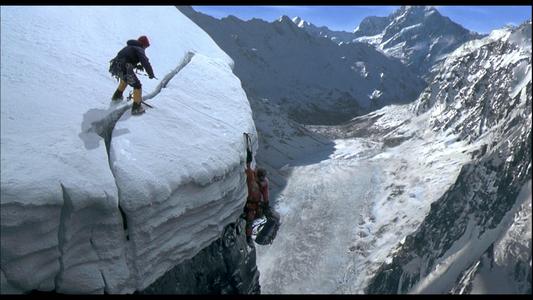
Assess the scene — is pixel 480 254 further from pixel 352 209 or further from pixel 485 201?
pixel 352 209

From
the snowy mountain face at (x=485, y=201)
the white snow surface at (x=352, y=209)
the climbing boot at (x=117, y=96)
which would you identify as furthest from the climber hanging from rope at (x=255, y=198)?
the white snow surface at (x=352, y=209)

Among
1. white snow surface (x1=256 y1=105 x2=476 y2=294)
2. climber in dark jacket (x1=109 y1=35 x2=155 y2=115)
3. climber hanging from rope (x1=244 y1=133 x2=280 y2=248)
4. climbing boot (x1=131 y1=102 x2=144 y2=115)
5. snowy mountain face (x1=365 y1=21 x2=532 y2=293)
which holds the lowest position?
white snow surface (x1=256 y1=105 x2=476 y2=294)

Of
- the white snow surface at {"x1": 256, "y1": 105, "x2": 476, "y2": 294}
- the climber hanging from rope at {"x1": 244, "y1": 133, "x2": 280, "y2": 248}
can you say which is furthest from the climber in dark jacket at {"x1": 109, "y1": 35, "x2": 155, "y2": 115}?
the white snow surface at {"x1": 256, "y1": 105, "x2": 476, "y2": 294}

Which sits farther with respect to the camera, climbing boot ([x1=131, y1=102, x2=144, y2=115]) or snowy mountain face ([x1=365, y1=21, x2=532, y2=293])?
snowy mountain face ([x1=365, y1=21, x2=532, y2=293])

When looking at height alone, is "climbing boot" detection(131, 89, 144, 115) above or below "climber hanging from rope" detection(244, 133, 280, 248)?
above

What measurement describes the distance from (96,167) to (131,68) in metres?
3.62

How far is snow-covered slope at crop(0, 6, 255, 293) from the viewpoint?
10281mm

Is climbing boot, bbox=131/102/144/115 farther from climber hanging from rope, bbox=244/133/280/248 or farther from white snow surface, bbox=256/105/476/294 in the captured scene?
white snow surface, bbox=256/105/476/294

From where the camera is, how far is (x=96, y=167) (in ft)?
36.3

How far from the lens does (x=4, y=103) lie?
1170 centimetres

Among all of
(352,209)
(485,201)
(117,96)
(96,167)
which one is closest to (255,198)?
(117,96)

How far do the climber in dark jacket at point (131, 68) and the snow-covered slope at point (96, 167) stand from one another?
358 millimetres

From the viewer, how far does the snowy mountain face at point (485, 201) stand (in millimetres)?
59875

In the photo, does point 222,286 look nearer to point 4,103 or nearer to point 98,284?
point 98,284
